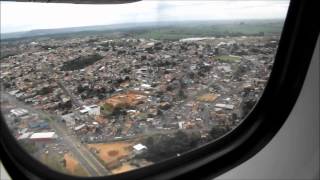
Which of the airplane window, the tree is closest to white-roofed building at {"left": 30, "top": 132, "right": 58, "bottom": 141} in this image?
the airplane window

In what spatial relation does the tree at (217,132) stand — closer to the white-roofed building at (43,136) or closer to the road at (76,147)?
the road at (76,147)

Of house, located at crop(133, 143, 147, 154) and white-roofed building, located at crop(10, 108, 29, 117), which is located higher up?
white-roofed building, located at crop(10, 108, 29, 117)

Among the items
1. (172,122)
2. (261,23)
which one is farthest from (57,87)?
(261,23)

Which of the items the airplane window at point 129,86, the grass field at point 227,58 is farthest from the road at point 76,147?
the grass field at point 227,58

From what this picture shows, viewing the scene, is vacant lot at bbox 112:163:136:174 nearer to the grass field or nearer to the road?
the road

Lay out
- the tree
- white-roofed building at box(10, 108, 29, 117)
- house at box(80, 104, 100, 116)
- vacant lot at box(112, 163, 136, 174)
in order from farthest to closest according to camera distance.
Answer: the tree, vacant lot at box(112, 163, 136, 174), house at box(80, 104, 100, 116), white-roofed building at box(10, 108, 29, 117)

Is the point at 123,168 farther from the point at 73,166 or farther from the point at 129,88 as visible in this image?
the point at 129,88

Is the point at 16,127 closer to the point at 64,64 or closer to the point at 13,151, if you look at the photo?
the point at 13,151
